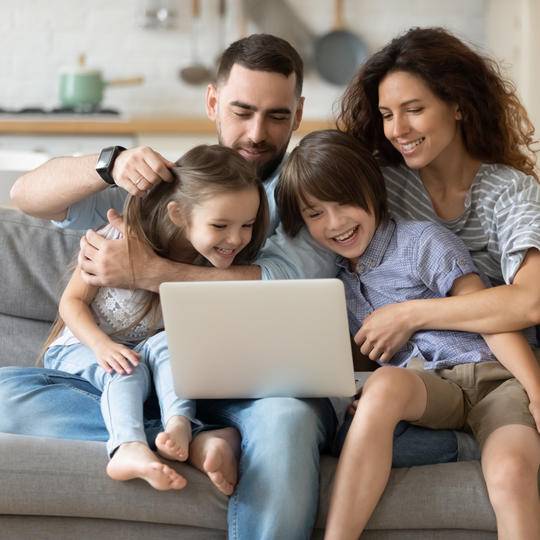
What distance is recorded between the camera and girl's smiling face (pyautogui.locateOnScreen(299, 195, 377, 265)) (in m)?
2.16

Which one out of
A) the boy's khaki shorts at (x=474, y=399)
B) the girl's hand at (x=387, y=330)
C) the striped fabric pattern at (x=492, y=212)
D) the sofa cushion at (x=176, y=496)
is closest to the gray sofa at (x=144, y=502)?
the sofa cushion at (x=176, y=496)

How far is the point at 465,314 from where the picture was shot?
2039 millimetres

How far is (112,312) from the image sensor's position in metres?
2.22

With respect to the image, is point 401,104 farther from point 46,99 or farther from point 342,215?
point 46,99

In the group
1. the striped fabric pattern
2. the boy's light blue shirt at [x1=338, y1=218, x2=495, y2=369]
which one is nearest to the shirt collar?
the boy's light blue shirt at [x1=338, y1=218, x2=495, y2=369]

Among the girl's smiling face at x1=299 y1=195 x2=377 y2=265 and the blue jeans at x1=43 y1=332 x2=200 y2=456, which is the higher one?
the girl's smiling face at x1=299 y1=195 x2=377 y2=265

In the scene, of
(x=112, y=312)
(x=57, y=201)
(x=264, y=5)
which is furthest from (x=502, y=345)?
(x=264, y=5)

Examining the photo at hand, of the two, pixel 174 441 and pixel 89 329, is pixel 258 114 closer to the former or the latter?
pixel 89 329

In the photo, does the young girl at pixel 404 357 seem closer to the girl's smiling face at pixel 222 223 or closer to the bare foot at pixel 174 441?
the girl's smiling face at pixel 222 223

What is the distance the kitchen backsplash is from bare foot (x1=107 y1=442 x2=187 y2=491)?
3.78 m

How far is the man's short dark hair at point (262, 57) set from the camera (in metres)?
2.46

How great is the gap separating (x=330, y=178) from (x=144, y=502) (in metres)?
0.77

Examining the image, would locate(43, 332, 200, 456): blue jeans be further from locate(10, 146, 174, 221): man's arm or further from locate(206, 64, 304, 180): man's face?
locate(206, 64, 304, 180): man's face

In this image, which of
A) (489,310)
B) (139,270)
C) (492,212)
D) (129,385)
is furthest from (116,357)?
(492,212)
